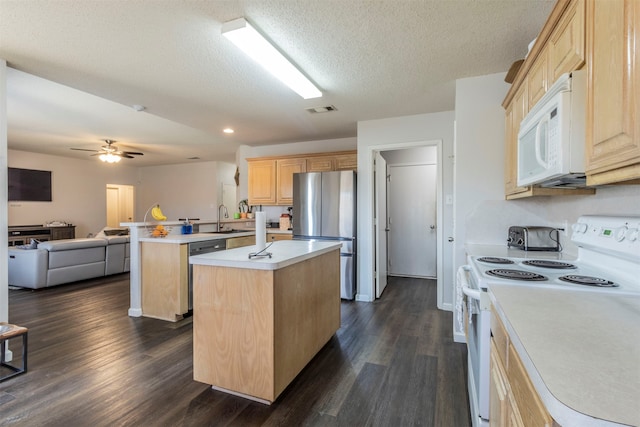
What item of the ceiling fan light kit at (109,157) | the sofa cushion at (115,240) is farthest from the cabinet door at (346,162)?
the ceiling fan light kit at (109,157)

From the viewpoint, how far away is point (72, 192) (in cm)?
785

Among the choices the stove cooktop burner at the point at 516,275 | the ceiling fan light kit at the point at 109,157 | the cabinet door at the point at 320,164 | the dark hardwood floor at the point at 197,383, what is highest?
the ceiling fan light kit at the point at 109,157

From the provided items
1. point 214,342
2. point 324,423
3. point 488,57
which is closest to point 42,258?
point 214,342

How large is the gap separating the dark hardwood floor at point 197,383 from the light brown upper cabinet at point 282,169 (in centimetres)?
233

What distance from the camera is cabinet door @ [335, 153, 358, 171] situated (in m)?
4.63

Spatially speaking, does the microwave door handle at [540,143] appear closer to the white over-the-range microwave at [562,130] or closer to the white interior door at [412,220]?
the white over-the-range microwave at [562,130]

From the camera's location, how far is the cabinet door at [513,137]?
2.04 m

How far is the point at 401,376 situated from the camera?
2.21 meters

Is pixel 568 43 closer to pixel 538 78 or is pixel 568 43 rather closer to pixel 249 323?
pixel 538 78

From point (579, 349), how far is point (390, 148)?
11.4 feet

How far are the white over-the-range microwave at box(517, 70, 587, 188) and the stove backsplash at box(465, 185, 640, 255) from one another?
0.25 metres

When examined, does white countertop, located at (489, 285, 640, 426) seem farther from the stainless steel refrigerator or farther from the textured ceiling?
the stainless steel refrigerator

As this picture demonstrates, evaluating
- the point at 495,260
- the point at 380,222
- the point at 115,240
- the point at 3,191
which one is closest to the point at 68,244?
the point at 115,240

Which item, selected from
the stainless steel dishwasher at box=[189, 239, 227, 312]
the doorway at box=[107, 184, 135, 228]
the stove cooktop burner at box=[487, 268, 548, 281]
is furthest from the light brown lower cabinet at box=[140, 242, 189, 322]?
the doorway at box=[107, 184, 135, 228]
